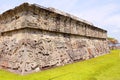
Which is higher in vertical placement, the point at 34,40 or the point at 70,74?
the point at 34,40

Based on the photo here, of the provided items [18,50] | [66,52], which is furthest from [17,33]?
[66,52]

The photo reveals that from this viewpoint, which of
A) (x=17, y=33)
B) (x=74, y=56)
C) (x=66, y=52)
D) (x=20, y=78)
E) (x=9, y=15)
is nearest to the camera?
(x=20, y=78)

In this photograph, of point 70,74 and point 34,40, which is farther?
point 34,40

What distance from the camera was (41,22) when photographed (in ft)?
19.6

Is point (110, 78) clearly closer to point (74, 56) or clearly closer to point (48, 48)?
point (48, 48)

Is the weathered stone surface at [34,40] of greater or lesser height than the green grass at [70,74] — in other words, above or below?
above

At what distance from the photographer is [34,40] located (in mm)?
5457

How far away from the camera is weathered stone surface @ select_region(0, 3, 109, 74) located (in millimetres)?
5156

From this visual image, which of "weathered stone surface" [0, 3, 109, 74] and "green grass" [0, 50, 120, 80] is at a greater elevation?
"weathered stone surface" [0, 3, 109, 74]

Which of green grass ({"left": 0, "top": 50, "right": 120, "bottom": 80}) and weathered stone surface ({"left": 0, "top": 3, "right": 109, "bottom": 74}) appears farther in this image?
weathered stone surface ({"left": 0, "top": 3, "right": 109, "bottom": 74})

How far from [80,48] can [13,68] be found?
5024mm

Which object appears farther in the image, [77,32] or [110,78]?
[77,32]

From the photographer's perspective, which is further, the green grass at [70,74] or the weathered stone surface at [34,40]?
the weathered stone surface at [34,40]

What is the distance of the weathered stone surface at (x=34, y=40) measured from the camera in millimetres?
5156
